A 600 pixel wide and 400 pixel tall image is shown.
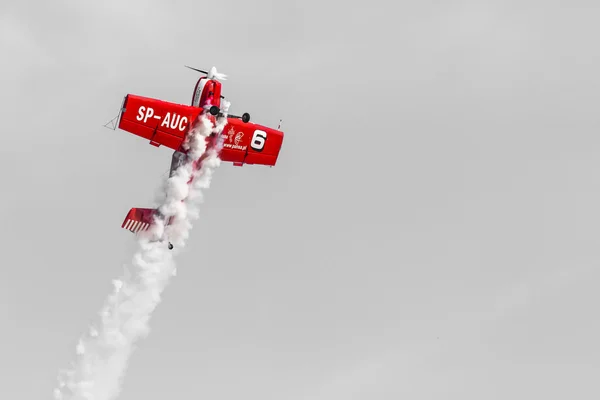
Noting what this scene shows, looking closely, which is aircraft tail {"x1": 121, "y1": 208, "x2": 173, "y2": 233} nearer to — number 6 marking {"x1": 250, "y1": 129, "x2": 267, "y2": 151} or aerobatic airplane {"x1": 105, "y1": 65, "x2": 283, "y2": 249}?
aerobatic airplane {"x1": 105, "y1": 65, "x2": 283, "y2": 249}

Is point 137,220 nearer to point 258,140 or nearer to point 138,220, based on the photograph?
point 138,220

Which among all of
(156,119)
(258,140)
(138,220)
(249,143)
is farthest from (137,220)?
(258,140)

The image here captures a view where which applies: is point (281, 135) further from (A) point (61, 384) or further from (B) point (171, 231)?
(A) point (61, 384)

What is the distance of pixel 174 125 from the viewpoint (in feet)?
325

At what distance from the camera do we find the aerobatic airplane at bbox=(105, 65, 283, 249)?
98438 mm

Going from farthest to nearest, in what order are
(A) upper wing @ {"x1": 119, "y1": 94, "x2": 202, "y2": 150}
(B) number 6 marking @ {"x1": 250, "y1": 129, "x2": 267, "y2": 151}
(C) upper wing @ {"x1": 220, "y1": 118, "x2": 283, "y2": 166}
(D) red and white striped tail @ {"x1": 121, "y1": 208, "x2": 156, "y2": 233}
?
(B) number 6 marking @ {"x1": 250, "y1": 129, "x2": 267, "y2": 151}, (C) upper wing @ {"x1": 220, "y1": 118, "x2": 283, "y2": 166}, (D) red and white striped tail @ {"x1": 121, "y1": 208, "x2": 156, "y2": 233}, (A) upper wing @ {"x1": 119, "y1": 94, "x2": 202, "y2": 150}

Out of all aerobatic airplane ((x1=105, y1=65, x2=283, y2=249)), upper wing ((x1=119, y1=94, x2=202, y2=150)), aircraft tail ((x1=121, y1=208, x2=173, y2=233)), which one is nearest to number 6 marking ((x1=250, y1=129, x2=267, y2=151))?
aerobatic airplane ((x1=105, y1=65, x2=283, y2=249))

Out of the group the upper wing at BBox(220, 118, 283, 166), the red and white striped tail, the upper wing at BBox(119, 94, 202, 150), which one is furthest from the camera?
the upper wing at BBox(220, 118, 283, 166)

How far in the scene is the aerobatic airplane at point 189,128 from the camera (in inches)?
3875

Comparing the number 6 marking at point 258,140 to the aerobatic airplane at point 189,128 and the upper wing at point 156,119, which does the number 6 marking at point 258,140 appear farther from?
the upper wing at point 156,119

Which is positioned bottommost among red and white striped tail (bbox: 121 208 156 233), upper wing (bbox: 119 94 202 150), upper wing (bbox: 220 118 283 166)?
red and white striped tail (bbox: 121 208 156 233)

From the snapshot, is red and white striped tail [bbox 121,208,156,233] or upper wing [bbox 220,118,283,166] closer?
red and white striped tail [bbox 121,208,156,233]

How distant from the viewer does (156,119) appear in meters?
98.6

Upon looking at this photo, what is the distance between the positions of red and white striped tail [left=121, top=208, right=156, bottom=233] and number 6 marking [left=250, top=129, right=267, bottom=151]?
719cm
